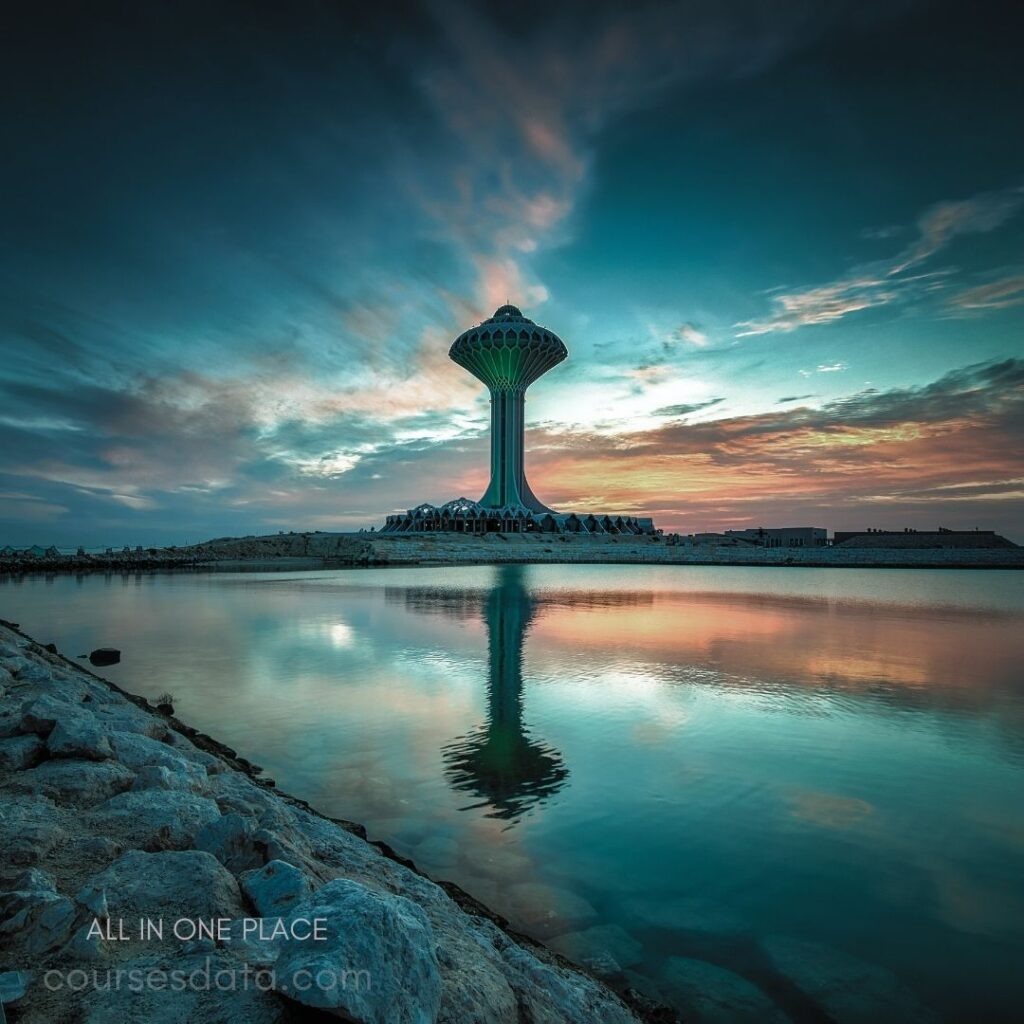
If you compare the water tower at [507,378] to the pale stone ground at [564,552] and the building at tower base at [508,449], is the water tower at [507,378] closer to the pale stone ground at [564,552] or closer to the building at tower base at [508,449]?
the building at tower base at [508,449]

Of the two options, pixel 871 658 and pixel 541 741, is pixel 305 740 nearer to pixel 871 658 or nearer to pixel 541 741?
pixel 541 741

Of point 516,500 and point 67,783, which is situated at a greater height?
point 516,500

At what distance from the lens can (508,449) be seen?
383 feet

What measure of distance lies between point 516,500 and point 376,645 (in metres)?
96.1

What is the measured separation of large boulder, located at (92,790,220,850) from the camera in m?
4.38

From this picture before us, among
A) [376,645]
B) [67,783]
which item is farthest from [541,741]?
[376,645]

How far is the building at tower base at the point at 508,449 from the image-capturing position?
4299 inches

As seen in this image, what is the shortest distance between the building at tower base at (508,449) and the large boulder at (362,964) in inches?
4138

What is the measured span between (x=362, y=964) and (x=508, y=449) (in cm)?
11486

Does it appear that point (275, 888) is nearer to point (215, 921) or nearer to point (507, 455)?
point (215, 921)

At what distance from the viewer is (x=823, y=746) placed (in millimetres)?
9953

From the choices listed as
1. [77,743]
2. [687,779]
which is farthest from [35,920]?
[687,779]

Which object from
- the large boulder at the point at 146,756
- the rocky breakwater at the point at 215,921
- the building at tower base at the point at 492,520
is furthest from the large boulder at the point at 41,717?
the building at tower base at the point at 492,520

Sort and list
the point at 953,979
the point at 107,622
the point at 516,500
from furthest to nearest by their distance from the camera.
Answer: the point at 516,500 < the point at 107,622 < the point at 953,979
